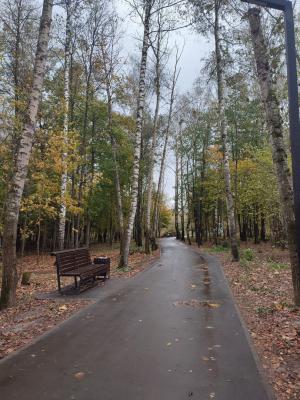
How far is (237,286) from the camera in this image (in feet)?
34.1

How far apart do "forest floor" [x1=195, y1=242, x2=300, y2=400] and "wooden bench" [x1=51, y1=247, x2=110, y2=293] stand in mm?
4020

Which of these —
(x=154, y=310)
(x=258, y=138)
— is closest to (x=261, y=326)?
(x=154, y=310)

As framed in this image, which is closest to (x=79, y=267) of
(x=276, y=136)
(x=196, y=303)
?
(x=196, y=303)

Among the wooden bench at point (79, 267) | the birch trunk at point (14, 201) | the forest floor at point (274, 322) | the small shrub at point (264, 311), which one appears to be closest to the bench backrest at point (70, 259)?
the wooden bench at point (79, 267)

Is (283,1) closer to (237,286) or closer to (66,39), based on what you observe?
(237,286)

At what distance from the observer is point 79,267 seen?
10.8m

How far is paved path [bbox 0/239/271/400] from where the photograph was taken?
401 cm

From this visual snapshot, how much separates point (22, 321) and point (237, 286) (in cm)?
604

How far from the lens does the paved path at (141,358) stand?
158 inches

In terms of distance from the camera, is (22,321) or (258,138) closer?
(22,321)

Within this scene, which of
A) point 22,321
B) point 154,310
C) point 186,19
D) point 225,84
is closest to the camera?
point 22,321

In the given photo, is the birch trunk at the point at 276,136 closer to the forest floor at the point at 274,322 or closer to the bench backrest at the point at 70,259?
the forest floor at the point at 274,322

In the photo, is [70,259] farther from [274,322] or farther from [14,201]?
[274,322]

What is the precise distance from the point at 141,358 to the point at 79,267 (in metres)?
6.14
